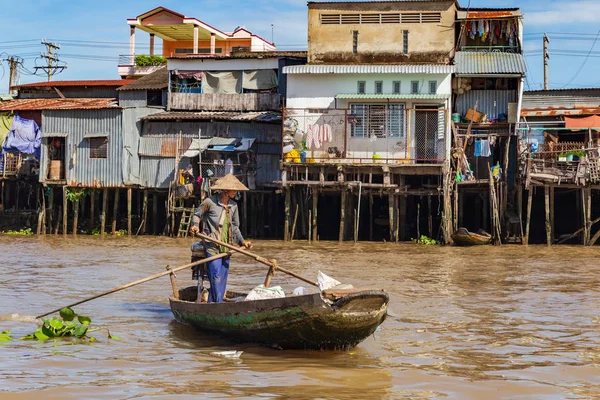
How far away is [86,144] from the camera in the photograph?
109 ft

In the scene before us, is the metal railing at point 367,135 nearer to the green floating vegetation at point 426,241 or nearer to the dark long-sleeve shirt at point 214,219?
the green floating vegetation at point 426,241

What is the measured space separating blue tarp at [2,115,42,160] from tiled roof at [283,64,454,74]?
10814 mm

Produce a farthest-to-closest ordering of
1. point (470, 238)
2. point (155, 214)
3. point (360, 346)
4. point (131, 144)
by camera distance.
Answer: point (131, 144) → point (155, 214) → point (470, 238) → point (360, 346)

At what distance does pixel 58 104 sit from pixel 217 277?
25.2 metres

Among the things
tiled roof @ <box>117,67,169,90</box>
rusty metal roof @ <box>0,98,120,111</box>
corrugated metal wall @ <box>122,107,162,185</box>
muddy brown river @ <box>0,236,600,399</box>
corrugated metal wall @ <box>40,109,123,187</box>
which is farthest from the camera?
tiled roof @ <box>117,67,169,90</box>

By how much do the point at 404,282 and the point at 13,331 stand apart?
8492 millimetres

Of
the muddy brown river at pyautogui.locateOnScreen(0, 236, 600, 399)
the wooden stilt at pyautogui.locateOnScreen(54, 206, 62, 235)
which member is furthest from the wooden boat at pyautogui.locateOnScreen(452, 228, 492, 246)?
the wooden stilt at pyautogui.locateOnScreen(54, 206, 62, 235)

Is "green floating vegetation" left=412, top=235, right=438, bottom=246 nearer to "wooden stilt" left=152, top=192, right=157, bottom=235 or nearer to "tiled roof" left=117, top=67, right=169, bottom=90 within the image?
"wooden stilt" left=152, top=192, right=157, bottom=235

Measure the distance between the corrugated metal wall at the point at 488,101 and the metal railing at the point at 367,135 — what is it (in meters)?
1.49

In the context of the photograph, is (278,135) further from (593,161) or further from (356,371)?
(356,371)

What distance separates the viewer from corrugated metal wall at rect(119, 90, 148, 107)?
33.6 m

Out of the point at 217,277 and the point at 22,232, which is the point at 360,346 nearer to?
the point at 217,277

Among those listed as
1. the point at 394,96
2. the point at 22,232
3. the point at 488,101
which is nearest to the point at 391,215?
the point at 394,96

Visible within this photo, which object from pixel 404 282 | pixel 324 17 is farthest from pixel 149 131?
pixel 404 282
